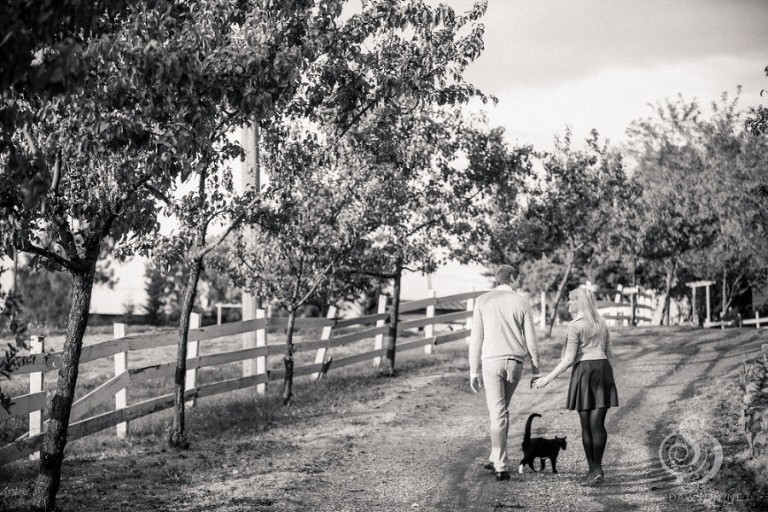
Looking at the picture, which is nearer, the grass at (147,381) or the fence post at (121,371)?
the fence post at (121,371)

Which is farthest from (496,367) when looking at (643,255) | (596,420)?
(643,255)

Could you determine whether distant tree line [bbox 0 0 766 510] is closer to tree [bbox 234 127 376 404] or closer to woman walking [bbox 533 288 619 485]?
tree [bbox 234 127 376 404]

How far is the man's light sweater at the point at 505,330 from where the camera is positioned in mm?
8023

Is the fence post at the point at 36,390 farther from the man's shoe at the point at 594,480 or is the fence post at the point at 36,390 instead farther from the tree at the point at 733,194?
the tree at the point at 733,194

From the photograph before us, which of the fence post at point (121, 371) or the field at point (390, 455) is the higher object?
the fence post at point (121, 371)

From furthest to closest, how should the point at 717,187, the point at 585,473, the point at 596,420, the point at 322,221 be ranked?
the point at 717,187, the point at 322,221, the point at 585,473, the point at 596,420

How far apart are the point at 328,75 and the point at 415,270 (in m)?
8.03

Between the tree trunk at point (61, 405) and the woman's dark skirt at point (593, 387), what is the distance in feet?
→ 15.1

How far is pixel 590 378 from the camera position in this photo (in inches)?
303

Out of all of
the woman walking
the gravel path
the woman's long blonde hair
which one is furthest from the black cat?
the woman's long blonde hair

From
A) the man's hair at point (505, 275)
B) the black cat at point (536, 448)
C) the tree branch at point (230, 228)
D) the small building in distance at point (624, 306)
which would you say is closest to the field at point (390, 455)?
the black cat at point (536, 448)

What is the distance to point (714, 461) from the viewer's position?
849cm

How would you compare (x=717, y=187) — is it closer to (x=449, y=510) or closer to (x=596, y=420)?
(x=596, y=420)

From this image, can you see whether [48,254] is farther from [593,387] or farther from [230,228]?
[593,387]
